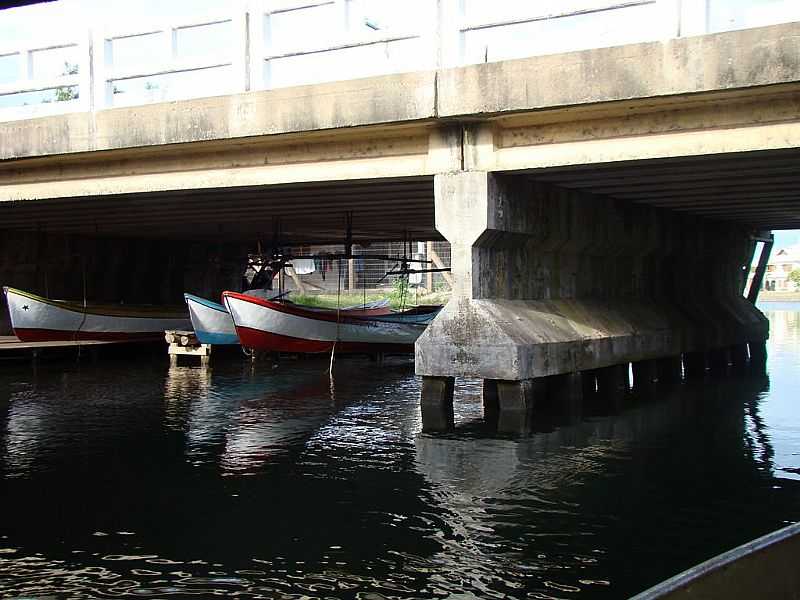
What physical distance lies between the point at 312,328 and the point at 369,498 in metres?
16.1

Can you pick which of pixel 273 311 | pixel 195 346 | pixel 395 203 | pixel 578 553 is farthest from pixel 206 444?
pixel 195 346

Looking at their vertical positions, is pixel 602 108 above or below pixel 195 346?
above

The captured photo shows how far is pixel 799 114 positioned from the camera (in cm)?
1180

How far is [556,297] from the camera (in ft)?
55.2

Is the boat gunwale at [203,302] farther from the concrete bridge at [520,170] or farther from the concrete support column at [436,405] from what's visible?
the concrete support column at [436,405]

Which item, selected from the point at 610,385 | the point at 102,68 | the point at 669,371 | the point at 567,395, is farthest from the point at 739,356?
the point at 102,68

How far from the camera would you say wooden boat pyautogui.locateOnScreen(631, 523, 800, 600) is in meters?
3.58

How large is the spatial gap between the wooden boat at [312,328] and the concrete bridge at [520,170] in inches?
149

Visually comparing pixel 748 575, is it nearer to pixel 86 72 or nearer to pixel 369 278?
pixel 86 72

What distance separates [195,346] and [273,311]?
128 inches

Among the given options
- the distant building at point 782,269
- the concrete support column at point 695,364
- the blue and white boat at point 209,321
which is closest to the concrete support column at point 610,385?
the concrete support column at point 695,364

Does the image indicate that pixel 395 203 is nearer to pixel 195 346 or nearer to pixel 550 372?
pixel 550 372

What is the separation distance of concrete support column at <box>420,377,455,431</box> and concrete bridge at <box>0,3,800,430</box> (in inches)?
1.2

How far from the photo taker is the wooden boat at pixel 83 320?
26359 millimetres
